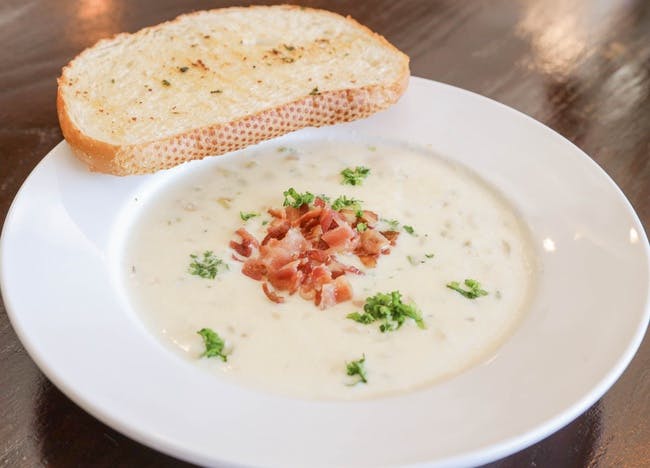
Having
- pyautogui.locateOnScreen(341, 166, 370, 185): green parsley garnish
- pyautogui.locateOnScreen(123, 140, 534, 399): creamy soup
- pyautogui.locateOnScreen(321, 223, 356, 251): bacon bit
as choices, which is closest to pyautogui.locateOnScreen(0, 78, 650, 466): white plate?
pyautogui.locateOnScreen(123, 140, 534, 399): creamy soup

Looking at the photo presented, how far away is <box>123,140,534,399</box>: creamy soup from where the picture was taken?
196 cm

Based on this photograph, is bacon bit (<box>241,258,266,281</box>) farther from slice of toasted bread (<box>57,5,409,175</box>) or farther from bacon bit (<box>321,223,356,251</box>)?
slice of toasted bread (<box>57,5,409,175</box>)

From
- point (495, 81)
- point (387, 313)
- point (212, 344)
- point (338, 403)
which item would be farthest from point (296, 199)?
point (495, 81)

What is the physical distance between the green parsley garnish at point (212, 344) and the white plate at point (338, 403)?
8cm

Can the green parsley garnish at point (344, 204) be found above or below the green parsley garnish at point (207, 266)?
below

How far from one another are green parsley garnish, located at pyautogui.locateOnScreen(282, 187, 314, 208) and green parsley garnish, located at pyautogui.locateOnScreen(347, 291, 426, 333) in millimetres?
497

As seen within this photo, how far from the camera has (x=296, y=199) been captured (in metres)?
2.53

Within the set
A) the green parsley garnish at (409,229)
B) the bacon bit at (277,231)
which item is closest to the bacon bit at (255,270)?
the bacon bit at (277,231)

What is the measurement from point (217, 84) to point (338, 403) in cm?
151

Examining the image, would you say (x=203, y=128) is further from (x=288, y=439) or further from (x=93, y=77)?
(x=288, y=439)

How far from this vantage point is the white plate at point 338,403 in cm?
165

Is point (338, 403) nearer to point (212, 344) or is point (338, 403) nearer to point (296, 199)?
point (212, 344)

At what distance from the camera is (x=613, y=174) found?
2.97 metres

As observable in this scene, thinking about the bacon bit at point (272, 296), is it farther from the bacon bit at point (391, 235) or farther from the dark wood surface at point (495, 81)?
the dark wood surface at point (495, 81)
